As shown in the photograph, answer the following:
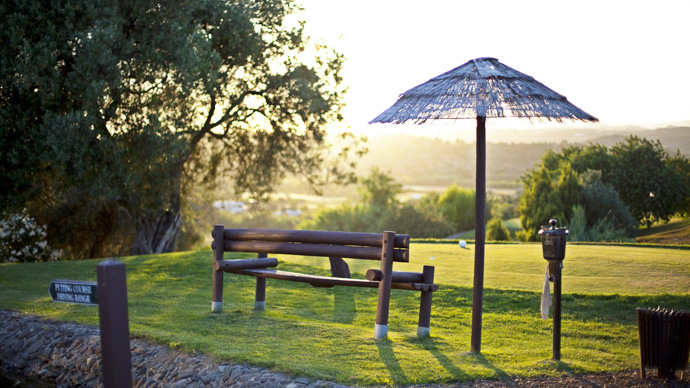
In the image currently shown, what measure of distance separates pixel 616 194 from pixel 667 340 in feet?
53.0

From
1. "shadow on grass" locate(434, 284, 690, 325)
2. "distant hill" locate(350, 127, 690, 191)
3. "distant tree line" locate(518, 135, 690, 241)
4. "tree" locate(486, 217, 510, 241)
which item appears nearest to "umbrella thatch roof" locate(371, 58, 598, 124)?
"shadow on grass" locate(434, 284, 690, 325)

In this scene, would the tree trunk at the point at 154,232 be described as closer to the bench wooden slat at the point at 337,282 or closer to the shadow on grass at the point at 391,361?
the bench wooden slat at the point at 337,282

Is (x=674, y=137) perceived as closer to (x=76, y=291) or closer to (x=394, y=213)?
(x=394, y=213)

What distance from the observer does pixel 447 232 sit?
86.0 ft

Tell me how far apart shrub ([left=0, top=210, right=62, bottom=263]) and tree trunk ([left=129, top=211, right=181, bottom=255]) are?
2.44 meters

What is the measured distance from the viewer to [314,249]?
23.4 ft

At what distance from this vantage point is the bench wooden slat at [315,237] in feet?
21.8

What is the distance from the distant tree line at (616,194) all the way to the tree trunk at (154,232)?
1193cm

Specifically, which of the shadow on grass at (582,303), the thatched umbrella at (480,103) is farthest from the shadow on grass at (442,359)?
the shadow on grass at (582,303)

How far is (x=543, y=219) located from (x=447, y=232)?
20.4 feet

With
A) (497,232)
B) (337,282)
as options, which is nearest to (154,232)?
(337,282)

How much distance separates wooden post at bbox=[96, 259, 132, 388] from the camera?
13.7 ft

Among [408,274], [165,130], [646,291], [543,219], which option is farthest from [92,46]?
[543,219]

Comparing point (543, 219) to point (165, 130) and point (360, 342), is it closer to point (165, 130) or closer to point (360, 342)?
point (165, 130)
